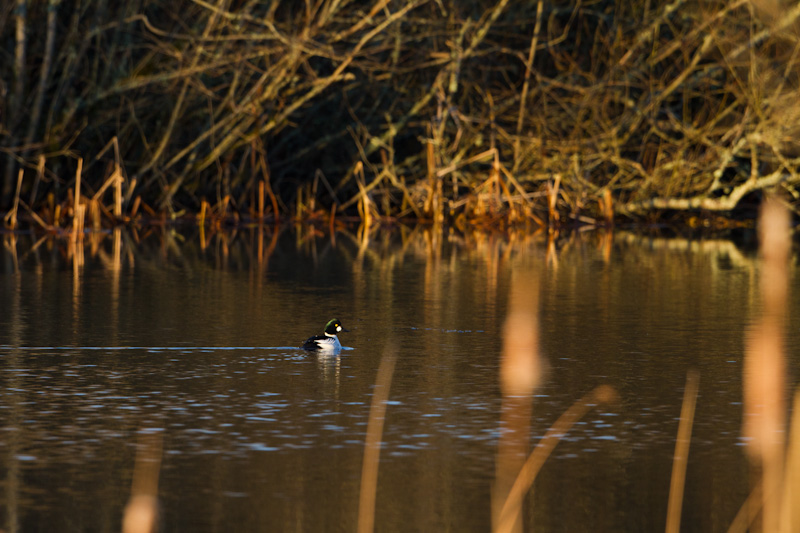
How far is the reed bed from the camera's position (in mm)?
27328

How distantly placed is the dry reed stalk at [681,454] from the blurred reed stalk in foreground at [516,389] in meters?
0.63

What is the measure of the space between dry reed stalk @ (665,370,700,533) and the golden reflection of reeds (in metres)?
0.31

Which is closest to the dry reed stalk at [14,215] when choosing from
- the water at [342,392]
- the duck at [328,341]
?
the water at [342,392]

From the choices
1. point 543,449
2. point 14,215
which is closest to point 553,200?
point 14,215

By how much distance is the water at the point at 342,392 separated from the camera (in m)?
6.71

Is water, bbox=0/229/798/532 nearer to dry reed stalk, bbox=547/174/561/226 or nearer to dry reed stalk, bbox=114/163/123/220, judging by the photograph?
dry reed stalk, bbox=114/163/123/220

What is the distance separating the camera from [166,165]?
1144 inches

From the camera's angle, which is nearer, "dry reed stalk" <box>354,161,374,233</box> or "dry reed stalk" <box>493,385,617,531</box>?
"dry reed stalk" <box>493,385,617,531</box>

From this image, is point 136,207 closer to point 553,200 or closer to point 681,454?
point 553,200

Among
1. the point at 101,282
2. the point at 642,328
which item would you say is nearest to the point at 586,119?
the point at 101,282

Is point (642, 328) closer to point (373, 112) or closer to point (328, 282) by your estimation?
point (328, 282)

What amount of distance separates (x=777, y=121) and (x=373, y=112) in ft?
30.4

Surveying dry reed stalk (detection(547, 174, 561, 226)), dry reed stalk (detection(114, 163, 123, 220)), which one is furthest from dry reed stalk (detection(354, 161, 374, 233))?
dry reed stalk (detection(114, 163, 123, 220))

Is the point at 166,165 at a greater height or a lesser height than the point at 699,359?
greater
